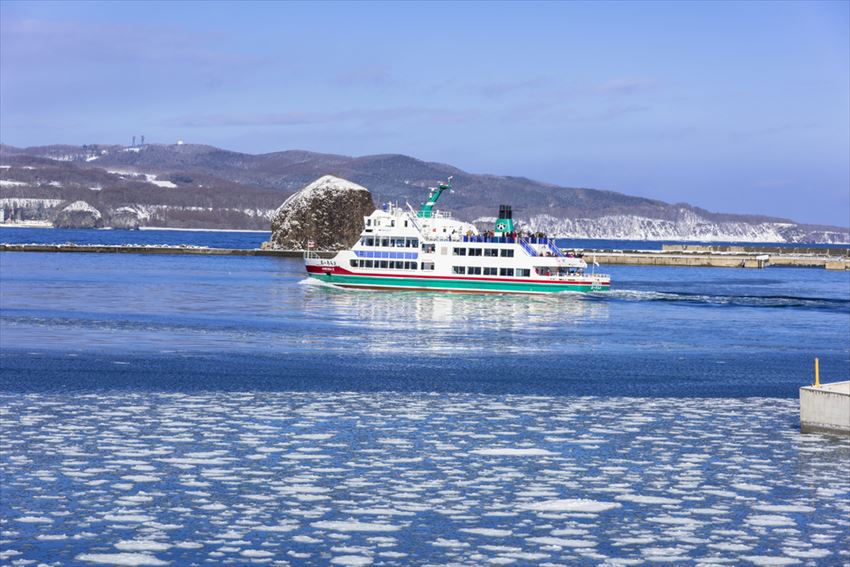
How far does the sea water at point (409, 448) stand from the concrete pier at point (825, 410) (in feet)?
2.55

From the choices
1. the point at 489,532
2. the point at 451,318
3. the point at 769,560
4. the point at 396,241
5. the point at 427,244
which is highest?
the point at 396,241

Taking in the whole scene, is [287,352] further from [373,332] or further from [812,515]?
[812,515]

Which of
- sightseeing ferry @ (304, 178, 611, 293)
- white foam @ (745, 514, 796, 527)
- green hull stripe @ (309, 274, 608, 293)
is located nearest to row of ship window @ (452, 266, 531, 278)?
sightseeing ferry @ (304, 178, 611, 293)

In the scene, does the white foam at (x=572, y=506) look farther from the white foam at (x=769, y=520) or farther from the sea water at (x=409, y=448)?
the white foam at (x=769, y=520)

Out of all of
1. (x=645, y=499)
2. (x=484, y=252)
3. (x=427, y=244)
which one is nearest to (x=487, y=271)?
(x=484, y=252)

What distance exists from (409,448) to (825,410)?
33.8ft

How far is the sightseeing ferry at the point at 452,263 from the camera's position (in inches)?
3804

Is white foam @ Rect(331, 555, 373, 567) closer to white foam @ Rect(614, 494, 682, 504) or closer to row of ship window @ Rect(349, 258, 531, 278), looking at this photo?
white foam @ Rect(614, 494, 682, 504)

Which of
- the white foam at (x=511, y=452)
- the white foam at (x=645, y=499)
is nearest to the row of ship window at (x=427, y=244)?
the white foam at (x=511, y=452)

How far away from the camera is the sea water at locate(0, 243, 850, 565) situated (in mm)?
18172

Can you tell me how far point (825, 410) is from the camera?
91.8 ft

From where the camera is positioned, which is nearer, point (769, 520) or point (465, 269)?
point (769, 520)

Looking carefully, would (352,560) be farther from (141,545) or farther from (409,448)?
(409,448)

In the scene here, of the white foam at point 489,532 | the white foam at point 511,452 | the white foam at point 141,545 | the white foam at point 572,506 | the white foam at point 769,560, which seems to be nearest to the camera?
the white foam at point 769,560
